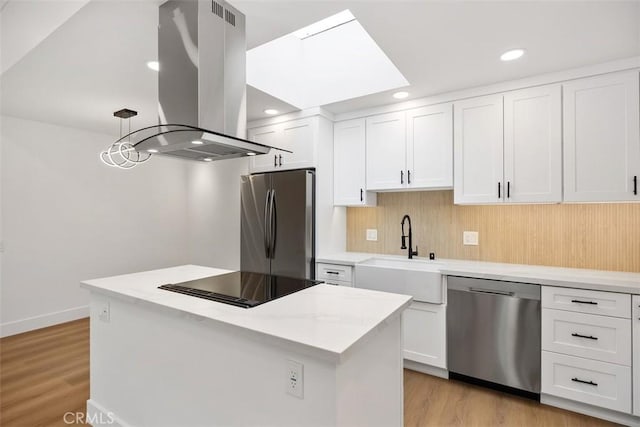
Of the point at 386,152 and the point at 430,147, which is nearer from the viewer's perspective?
the point at 430,147

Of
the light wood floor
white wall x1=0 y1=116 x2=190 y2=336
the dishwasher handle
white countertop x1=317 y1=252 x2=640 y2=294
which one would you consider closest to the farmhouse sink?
white countertop x1=317 y1=252 x2=640 y2=294

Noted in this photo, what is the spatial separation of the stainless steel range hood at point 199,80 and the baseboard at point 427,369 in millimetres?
2248

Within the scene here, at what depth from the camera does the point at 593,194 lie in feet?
7.41

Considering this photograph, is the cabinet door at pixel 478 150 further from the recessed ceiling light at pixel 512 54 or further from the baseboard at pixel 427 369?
the baseboard at pixel 427 369

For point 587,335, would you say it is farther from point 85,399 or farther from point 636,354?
point 85,399

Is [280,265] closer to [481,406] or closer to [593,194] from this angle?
[481,406]

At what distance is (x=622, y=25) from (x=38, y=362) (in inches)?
200

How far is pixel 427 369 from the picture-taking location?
2.70 m

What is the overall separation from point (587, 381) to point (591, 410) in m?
0.22

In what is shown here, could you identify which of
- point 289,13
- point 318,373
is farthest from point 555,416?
point 289,13

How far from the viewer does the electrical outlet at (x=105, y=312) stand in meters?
2.00

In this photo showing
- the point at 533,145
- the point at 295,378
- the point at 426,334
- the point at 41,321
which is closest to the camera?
the point at 295,378

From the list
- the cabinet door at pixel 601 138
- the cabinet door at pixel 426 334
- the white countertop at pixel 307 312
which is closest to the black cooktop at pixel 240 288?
the white countertop at pixel 307 312

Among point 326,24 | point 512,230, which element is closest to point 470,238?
point 512,230
